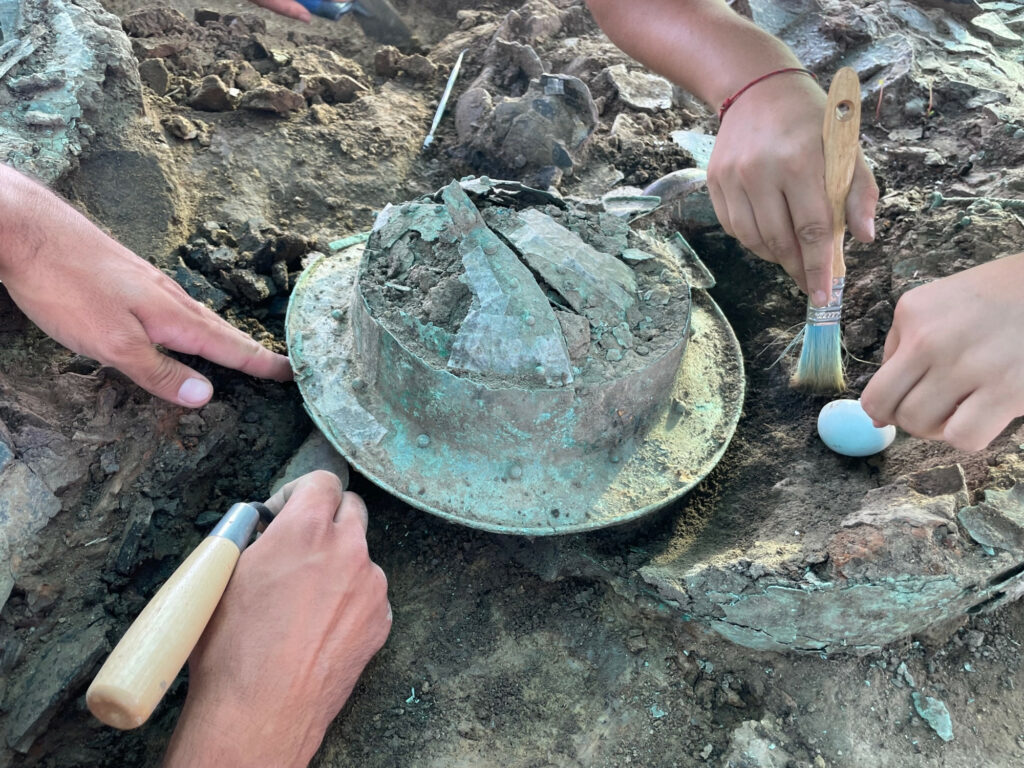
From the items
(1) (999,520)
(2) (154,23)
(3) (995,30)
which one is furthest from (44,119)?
(3) (995,30)

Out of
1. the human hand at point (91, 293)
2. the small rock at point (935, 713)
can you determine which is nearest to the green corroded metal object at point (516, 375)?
the human hand at point (91, 293)

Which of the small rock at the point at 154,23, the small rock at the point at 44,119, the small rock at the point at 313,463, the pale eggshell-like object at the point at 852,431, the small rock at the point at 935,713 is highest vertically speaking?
the pale eggshell-like object at the point at 852,431

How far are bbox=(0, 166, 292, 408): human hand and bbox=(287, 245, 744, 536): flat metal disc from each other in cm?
32

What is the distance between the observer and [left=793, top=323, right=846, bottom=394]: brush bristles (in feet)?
5.98

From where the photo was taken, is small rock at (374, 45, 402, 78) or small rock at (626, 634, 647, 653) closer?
small rock at (626, 634, 647, 653)

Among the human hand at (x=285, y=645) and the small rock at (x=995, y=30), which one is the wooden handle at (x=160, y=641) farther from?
the small rock at (x=995, y=30)

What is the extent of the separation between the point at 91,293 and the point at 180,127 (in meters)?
1.23

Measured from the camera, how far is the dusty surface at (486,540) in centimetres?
153

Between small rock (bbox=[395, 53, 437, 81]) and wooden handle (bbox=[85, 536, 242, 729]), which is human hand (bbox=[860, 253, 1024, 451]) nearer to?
wooden handle (bbox=[85, 536, 242, 729])

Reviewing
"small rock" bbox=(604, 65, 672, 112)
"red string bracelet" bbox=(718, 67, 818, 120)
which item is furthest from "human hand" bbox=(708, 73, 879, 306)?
"small rock" bbox=(604, 65, 672, 112)

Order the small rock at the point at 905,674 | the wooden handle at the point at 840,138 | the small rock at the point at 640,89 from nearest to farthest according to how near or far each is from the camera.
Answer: the wooden handle at the point at 840,138 < the small rock at the point at 905,674 < the small rock at the point at 640,89

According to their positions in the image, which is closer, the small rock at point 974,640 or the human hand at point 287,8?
the small rock at point 974,640

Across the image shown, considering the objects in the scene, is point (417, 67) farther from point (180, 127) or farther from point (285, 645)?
point (285, 645)

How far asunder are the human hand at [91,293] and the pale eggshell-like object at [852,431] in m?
1.68
